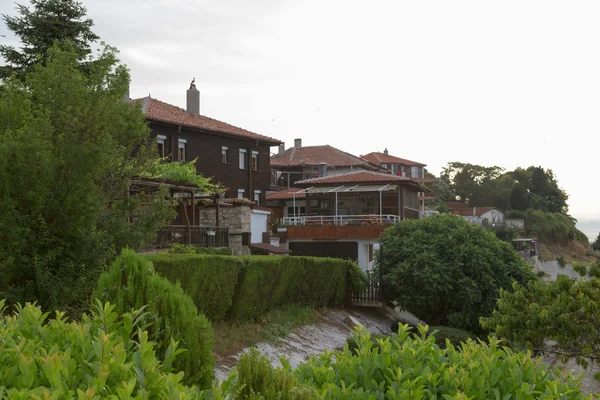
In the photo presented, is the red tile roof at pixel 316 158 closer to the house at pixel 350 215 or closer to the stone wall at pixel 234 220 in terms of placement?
the house at pixel 350 215

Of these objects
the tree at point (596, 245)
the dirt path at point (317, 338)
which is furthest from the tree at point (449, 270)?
the tree at point (596, 245)

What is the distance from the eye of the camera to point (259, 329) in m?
17.5

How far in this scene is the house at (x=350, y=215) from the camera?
131 ft

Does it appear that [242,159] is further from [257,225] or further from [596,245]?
[596,245]

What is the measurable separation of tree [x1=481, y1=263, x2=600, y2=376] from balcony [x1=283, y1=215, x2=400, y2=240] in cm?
2195

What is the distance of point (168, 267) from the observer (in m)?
13.6

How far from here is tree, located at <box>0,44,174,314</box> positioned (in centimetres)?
1059

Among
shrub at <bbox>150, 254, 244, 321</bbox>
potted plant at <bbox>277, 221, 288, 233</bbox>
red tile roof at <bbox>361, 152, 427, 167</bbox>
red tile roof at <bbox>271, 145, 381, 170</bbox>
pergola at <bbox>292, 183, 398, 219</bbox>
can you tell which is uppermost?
red tile roof at <bbox>361, 152, 427, 167</bbox>

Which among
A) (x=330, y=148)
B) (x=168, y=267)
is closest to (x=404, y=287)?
(x=168, y=267)

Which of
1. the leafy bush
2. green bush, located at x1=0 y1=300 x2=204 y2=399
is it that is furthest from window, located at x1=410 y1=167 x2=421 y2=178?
green bush, located at x1=0 y1=300 x2=204 y2=399

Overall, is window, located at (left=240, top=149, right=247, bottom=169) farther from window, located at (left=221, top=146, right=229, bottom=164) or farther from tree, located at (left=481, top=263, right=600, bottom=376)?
tree, located at (left=481, top=263, right=600, bottom=376)

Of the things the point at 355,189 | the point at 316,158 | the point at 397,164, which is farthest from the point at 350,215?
the point at 397,164

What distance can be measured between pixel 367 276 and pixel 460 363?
2407 centimetres

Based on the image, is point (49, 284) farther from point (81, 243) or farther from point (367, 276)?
point (367, 276)
